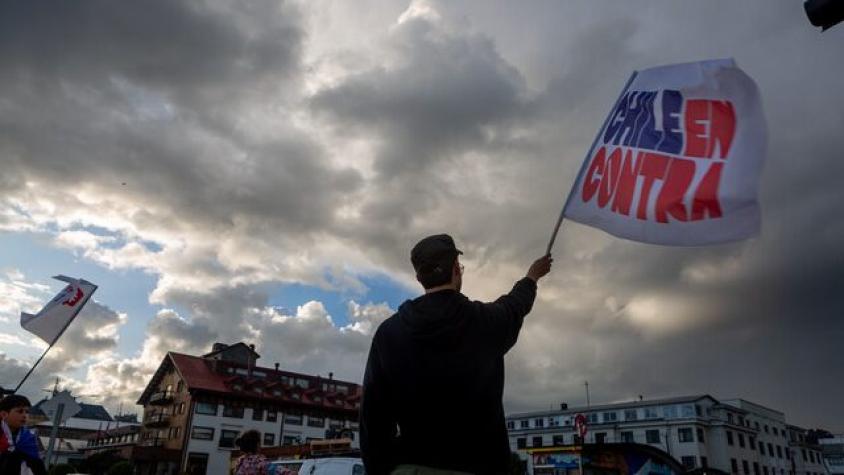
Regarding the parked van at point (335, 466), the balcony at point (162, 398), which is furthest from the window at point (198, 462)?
the parked van at point (335, 466)

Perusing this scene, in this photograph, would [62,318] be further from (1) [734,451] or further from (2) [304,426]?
(1) [734,451]

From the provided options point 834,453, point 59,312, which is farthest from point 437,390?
point 834,453

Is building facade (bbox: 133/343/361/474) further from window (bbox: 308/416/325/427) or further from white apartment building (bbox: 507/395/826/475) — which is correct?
white apartment building (bbox: 507/395/826/475)

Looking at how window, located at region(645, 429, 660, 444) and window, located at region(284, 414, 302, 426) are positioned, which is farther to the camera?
window, located at region(645, 429, 660, 444)

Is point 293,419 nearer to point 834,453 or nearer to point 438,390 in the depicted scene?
point 438,390

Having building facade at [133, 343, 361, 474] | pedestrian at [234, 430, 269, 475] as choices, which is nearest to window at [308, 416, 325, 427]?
building facade at [133, 343, 361, 474]

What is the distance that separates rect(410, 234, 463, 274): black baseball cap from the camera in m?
2.70

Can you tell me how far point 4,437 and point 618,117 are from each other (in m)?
7.18

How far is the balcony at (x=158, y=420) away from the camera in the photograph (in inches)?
2286

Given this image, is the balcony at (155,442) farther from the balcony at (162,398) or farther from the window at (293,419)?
the window at (293,419)

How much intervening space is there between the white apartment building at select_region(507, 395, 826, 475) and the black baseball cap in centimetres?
6608

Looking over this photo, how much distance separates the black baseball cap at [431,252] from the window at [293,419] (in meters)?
62.5

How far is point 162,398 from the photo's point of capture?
2352 inches

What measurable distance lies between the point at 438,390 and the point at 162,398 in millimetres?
66456
